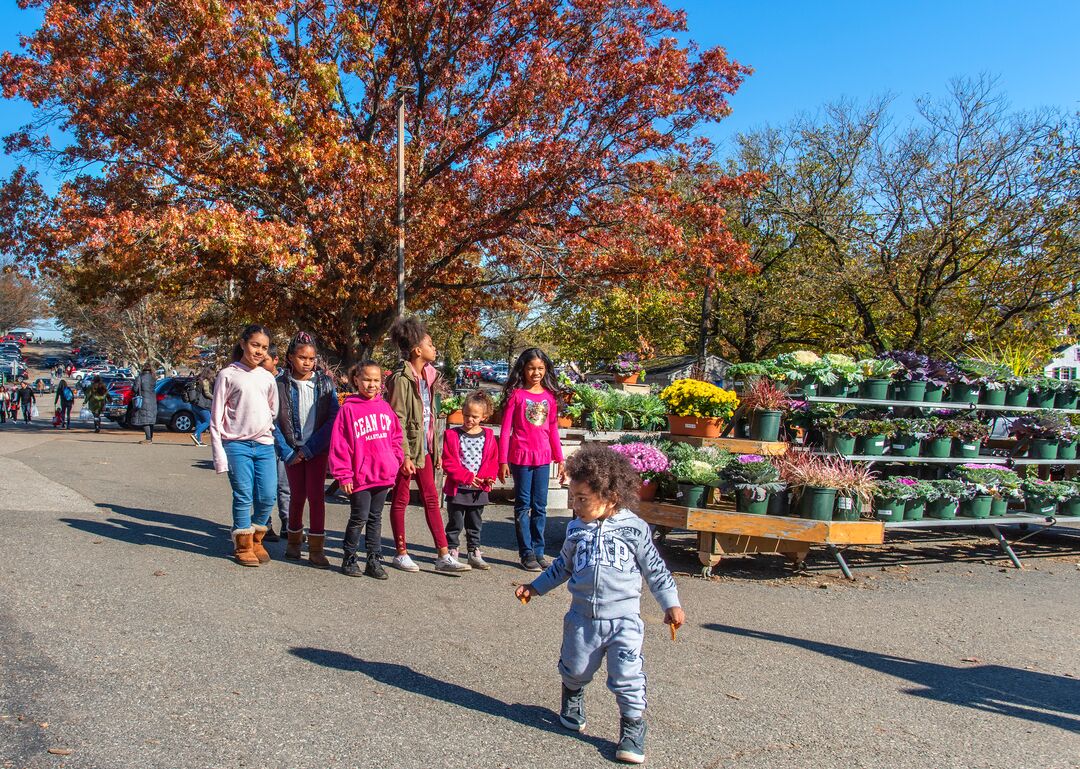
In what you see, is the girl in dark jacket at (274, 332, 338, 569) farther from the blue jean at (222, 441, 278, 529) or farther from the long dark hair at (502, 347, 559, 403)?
the long dark hair at (502, 347, 559, 403)

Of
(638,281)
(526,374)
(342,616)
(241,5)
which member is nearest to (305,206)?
(241,5)

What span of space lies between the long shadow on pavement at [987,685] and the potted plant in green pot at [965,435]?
3709 mm

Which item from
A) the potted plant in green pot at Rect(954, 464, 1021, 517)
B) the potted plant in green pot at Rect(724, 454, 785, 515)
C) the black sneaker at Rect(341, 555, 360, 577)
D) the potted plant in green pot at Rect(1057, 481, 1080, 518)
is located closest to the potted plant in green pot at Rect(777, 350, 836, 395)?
the potted plant in green pot at Rect(724, 454, 785, 515)

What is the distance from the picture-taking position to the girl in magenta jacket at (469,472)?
21.9 feet

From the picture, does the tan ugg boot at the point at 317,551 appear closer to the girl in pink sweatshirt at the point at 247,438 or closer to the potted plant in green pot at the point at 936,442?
the girl in pink sweatshirt at the point at 247,438

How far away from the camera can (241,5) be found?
14844 millimetres

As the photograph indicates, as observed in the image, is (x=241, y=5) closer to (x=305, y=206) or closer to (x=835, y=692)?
(x=305, y=206)

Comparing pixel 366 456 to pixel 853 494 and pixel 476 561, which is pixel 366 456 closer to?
pixel 476 561

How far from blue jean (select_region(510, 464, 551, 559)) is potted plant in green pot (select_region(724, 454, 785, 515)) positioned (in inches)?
63.2

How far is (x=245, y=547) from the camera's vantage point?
6.40m

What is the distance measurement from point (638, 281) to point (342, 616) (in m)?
13.0

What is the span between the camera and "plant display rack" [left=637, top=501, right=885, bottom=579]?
6828 mm

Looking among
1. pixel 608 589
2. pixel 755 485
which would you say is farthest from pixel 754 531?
pixel 608 589

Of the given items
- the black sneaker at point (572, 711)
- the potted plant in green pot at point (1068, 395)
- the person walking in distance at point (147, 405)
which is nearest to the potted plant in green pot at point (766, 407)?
the potted plant in green pot at point (1068, 395)
